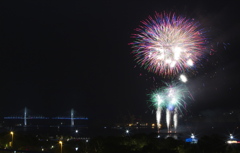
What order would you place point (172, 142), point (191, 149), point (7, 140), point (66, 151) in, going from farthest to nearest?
point (7, 140), point (66, 151), point (172, 142), point (191, 149)

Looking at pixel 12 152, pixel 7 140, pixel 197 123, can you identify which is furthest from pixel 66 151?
pixel 197 123

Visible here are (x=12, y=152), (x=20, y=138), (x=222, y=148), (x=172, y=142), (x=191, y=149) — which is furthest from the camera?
(x=20, y=138)

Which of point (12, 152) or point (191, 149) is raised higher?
point (12, 152)

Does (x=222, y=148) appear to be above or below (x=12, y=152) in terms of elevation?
below

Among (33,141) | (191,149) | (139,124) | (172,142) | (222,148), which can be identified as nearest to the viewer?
(191,149)

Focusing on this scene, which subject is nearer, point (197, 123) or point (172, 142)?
point (172, 142)

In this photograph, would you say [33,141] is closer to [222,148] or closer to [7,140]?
[7,140]

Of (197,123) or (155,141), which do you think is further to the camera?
(197,123)

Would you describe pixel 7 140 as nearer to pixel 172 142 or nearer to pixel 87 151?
pixel 87 151

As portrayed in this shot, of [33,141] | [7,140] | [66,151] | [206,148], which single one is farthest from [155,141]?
[33,141]
